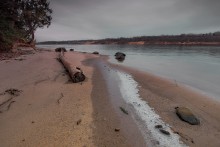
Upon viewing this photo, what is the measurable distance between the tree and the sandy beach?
24634 millimetres

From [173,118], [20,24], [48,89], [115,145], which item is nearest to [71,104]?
[48,89]

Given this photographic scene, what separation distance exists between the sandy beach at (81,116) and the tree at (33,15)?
24.6m

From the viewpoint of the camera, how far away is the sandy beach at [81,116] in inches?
170

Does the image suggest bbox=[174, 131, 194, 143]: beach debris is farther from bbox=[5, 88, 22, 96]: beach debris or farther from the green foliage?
the green foliage

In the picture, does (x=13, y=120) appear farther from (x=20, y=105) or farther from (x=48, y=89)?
(x=48, y=89)

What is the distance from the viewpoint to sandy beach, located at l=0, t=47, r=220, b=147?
4.33 metres

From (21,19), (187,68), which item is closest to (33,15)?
(21,19)

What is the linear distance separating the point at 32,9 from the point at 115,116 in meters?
31.4

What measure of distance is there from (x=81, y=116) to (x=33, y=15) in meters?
29.9

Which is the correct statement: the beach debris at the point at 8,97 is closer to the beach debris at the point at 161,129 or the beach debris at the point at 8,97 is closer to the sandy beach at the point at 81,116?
the sandy beach at the point at 81,116

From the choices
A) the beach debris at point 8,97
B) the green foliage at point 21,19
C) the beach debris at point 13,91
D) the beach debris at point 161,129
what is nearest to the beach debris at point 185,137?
the beach debris at point 161,129

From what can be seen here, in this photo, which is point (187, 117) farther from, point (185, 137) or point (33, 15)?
point (33, 15)

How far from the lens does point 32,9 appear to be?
3169cm

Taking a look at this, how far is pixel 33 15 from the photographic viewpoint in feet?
102
